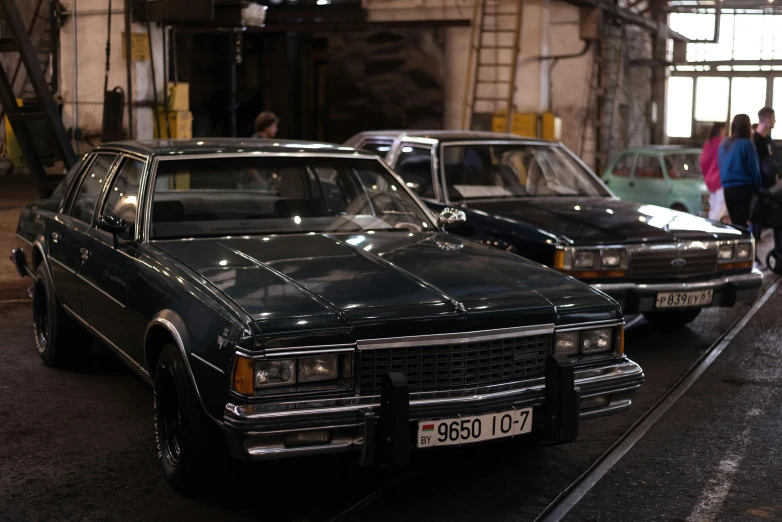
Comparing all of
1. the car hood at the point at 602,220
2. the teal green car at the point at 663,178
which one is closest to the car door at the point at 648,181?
the teal green car at the point at 663,178

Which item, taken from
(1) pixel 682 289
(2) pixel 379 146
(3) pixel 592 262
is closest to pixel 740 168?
(2) pixel 379 146

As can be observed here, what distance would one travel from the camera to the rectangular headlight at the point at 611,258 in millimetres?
7012

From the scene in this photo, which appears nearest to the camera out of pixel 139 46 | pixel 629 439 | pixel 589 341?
pixel 589 341

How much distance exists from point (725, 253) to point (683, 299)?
1.86 feet

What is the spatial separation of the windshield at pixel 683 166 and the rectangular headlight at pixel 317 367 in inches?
451

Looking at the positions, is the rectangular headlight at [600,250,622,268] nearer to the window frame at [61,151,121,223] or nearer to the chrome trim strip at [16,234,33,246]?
the window frame at [61,151,121,223]

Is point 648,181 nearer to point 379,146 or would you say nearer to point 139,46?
point 379,146

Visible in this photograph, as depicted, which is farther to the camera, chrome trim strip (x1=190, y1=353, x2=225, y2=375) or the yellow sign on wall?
the yellow sign on wall

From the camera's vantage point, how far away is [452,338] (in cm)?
406

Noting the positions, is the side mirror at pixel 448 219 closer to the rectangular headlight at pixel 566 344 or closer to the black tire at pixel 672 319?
the rectangular headlight at pixel 566 344

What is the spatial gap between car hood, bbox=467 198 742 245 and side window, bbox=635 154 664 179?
22.2 ft

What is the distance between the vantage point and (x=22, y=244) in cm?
704

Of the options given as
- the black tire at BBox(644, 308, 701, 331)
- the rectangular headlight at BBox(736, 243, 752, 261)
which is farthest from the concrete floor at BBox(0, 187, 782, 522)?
the black tire at BBox(644, 308, 701, 331)

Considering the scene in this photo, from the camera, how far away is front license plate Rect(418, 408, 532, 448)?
13.1 ft
